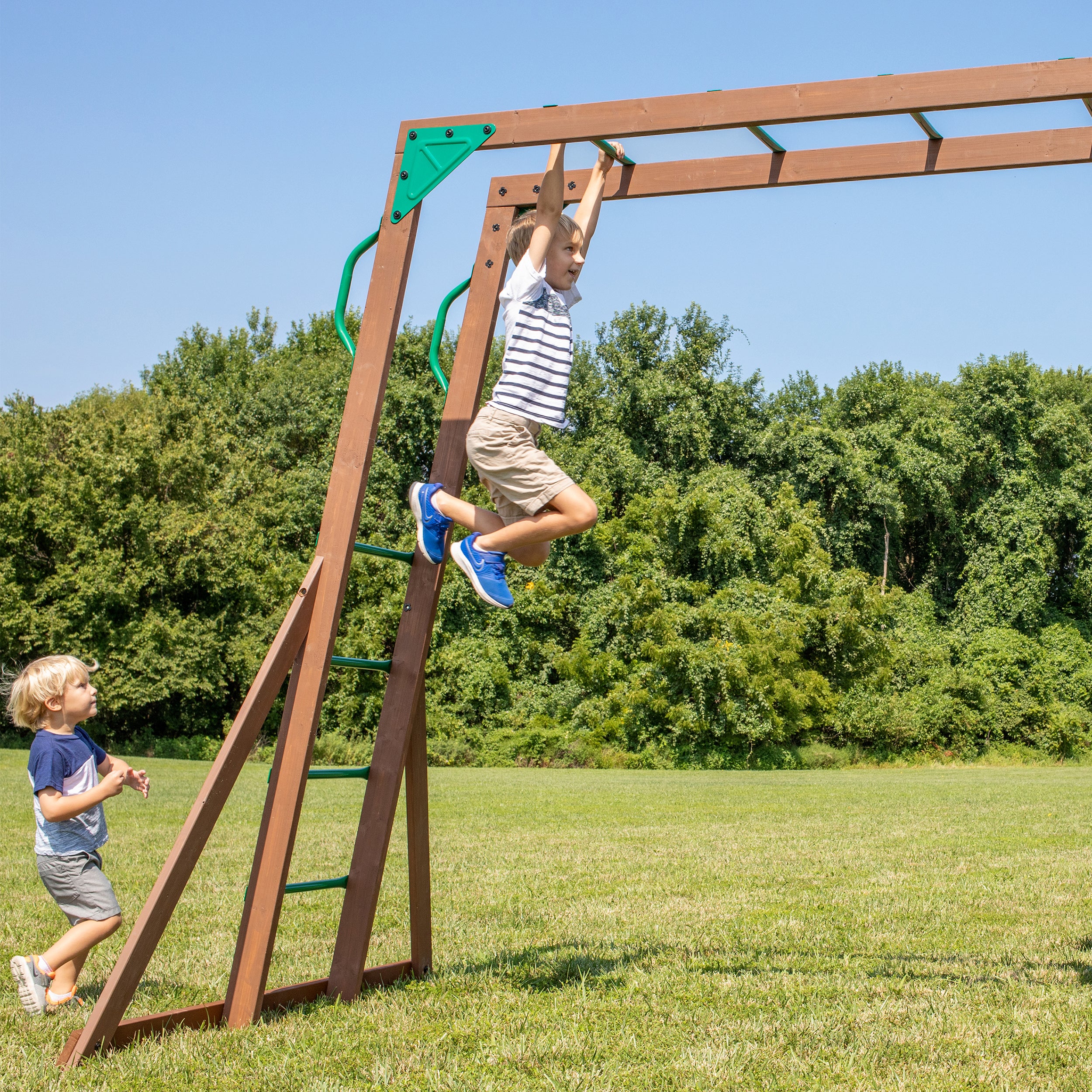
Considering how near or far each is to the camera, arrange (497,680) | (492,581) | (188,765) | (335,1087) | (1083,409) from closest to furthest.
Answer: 1. (335,1087)
2. (492,581)
3. (188,765)
4. (497,680)
5. (1083,409)

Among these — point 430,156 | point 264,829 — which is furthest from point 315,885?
point 430,156

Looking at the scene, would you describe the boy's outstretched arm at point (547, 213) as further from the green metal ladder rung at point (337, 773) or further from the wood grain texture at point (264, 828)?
the green metal ladder rung at point (337, 773)

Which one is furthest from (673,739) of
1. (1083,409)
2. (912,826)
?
(1083,409)

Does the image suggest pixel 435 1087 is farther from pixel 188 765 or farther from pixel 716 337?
pixel 716 337

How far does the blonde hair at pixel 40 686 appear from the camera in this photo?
482 centimetres

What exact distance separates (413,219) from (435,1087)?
3.50 metres

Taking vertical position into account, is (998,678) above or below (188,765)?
above

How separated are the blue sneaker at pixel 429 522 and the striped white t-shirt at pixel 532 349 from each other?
544 millimetres

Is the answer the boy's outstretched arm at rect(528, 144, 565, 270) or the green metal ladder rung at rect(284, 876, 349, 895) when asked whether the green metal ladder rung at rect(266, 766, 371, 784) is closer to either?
the green metal ladder rung at rect(284, 876, 349, 895)

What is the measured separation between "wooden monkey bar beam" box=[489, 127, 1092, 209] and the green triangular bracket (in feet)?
1.73

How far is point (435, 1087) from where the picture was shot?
3.78 m

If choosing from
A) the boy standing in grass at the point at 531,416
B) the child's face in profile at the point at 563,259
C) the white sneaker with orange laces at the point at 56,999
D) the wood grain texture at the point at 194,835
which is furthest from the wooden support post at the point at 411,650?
the white sneaker with orange laces at the point at 56,999

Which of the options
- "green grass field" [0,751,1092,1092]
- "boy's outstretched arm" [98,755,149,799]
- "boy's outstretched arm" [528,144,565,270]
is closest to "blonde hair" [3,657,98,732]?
"boy's outstretched arm" [98,755,149,799]

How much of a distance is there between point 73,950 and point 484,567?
7.73 feet
